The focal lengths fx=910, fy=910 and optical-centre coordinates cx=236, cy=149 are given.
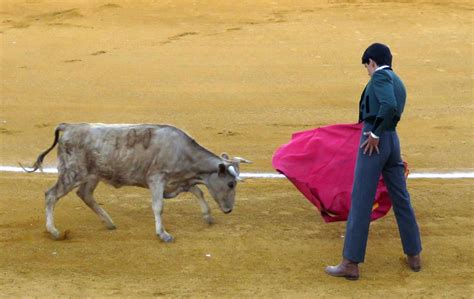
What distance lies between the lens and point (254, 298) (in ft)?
22.4

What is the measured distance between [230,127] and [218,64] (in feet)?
14.0

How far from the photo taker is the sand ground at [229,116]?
7.32m

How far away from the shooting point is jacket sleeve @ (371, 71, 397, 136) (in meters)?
6.65

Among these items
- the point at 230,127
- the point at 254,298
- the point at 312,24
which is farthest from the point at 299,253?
the point at 312,24

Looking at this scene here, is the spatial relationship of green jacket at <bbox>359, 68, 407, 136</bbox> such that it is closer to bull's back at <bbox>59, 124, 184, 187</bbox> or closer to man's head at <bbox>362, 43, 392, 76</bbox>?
man's head at <bbox>362, 43, 392, 76</bbox>

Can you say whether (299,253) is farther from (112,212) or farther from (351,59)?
(351,59)

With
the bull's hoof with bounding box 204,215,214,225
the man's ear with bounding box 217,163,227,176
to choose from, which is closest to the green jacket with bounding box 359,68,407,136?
the man's ear with bounding box 217,163,227,176

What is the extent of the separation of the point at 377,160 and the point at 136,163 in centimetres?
222

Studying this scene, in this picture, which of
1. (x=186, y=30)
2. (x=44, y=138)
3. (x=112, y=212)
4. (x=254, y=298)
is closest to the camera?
(x=254, y=298)

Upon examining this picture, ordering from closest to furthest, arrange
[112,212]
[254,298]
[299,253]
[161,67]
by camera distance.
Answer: [254,298] → [299,253] → [112,212] → [161,67]

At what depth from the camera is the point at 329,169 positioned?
801 cm

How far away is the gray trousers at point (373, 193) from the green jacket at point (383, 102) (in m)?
0.13

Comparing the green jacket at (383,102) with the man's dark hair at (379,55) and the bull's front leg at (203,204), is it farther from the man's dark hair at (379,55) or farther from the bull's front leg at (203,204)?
the bull's front leg at (203,204)

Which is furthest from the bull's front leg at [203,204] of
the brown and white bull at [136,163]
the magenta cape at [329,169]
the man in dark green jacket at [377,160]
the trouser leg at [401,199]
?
the trouser leg at [401,199]
